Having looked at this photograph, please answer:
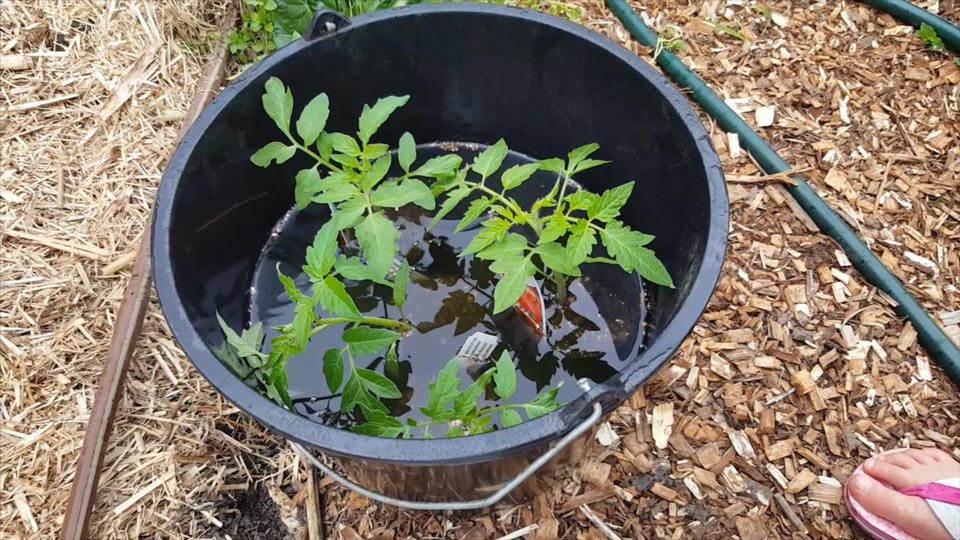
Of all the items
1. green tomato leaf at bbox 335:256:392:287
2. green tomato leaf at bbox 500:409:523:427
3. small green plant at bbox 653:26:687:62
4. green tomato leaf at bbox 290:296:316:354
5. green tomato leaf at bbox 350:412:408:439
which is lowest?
green tomato leaf at bbox 350:412:408:439

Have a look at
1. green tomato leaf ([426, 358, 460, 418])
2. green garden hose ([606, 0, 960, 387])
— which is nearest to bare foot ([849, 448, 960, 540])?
green garden hose ([606, 0, 960, 387])

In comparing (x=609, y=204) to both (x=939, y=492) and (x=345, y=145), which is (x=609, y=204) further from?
(x=939, y=492)

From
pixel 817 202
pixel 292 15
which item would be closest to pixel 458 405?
pixel 817 202

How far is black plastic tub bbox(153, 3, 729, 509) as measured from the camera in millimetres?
896

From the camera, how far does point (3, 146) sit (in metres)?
1.70

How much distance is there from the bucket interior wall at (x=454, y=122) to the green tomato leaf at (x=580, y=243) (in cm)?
17

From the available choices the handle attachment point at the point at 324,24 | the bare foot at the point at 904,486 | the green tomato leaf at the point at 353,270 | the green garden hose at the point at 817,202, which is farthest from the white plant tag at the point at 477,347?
the green garden hose at the point at 817,202

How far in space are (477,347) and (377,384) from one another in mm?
236

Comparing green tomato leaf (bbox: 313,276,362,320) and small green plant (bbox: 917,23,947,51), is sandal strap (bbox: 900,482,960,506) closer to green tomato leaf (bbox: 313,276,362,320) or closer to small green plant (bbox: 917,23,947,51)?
green tomato leaf (bbox: 313,276,362,320)

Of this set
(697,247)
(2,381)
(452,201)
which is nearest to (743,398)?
(697,247)

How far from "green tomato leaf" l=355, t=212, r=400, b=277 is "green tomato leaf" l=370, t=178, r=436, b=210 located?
35 mm

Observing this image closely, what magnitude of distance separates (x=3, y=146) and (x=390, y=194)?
1190mm

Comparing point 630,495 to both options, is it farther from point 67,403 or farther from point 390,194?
point 67,403

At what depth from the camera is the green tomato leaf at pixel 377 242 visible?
1.06 meters
